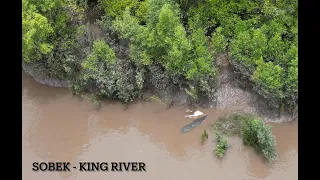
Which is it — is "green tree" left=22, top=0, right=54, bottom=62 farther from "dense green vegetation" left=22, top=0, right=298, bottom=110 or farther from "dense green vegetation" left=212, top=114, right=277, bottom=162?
"dense green vegetation" left=212, top=114, right=277, bottom=162

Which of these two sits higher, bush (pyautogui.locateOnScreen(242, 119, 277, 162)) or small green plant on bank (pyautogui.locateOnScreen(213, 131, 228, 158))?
bush (pyautogui.locateOnScreen(242, 119, 277, 162))

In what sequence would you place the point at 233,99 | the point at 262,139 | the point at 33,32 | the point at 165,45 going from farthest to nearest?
the point at 233,99 < the point at 165,45 < the point at 33,32 < the point at 262,139

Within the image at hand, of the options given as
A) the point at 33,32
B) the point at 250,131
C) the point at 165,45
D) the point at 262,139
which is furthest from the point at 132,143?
the point at 33,32

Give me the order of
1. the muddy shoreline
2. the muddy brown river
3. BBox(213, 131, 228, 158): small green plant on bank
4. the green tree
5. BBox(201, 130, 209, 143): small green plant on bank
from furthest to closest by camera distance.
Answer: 1. the muddy shoreline
2. BBox(201, 130, 209, 143): small green plant on bank
3. the green tree
4. BBox(213, 131, 228, 158): small green plant on bank
5. the muddy brown river

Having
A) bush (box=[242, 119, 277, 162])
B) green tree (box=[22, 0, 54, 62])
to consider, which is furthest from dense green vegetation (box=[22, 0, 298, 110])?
bush (box=[242, 119, 277, 162])

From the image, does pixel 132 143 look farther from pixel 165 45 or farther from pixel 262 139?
pixel 262 139

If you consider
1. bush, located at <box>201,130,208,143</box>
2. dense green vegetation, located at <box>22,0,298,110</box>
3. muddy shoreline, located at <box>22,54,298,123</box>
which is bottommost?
bush, located at <box>201,130,208,143</box>
